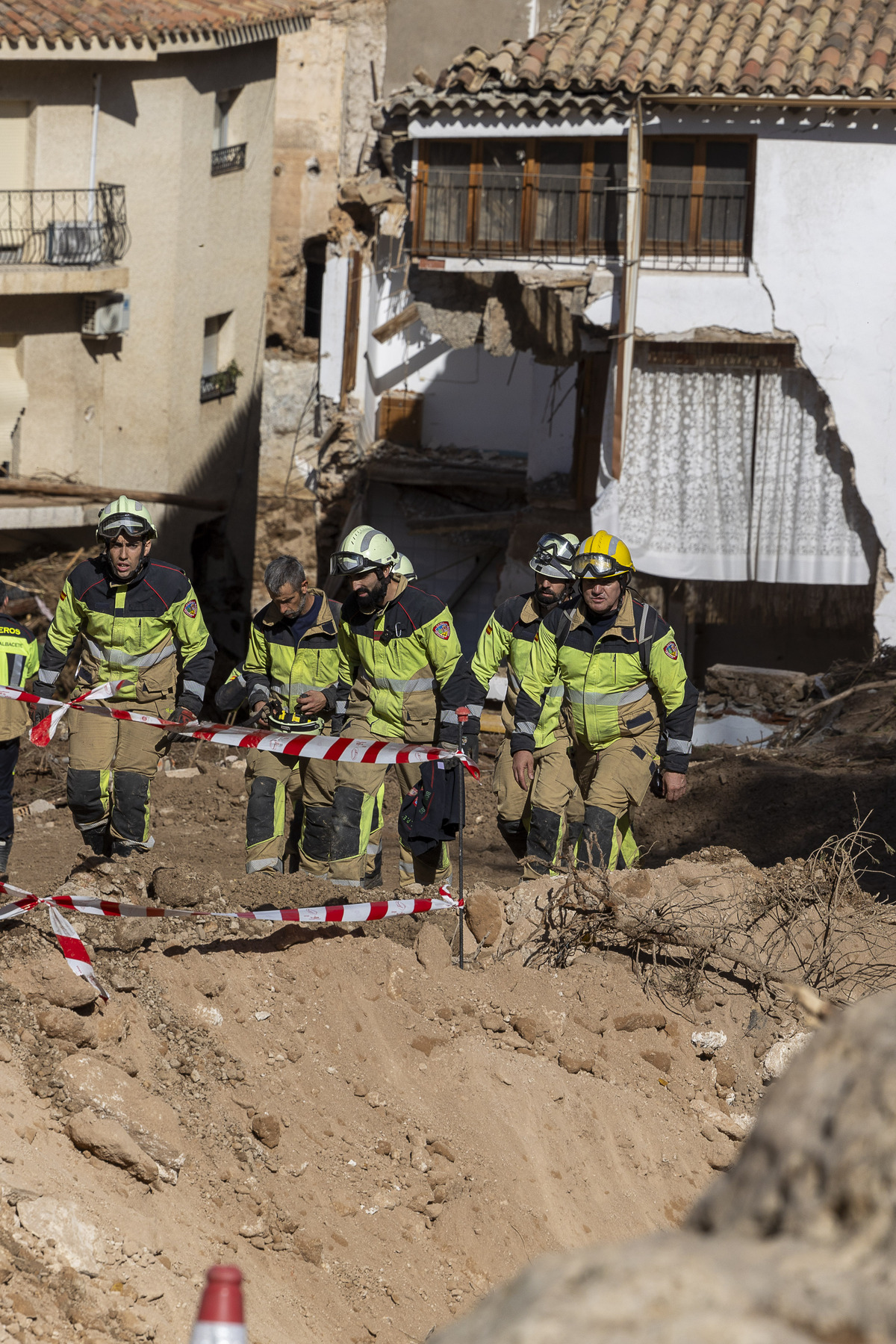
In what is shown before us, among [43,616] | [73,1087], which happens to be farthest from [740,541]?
[73,1087]

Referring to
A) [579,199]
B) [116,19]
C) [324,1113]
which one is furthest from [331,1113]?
[116,19]

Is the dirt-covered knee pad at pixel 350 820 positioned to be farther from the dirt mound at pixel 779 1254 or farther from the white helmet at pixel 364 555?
the dirt mound at pixel 779 1254

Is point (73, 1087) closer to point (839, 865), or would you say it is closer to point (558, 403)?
point (839, 865)

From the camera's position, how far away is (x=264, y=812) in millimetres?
7840

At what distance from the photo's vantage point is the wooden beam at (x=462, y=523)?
21062 millimetres

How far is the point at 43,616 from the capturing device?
61.7ft

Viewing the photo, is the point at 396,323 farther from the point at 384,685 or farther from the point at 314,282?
the point at 384,685

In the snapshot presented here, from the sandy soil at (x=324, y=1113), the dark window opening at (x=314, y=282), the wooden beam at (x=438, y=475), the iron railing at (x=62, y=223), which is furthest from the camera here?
the iron railing at (x=62, y=223)

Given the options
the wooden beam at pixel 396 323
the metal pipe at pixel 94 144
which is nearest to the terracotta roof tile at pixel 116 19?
the metal pipe at pixel 94 144

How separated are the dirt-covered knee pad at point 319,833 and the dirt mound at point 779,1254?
5827 mm

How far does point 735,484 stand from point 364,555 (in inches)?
414

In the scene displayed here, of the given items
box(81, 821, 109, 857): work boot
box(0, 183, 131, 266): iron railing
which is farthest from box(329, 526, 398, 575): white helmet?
box(0, 183, 131, 266): iron railing

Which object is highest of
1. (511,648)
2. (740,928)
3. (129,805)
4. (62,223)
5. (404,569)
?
(62,223)

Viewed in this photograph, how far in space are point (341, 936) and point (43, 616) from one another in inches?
518
